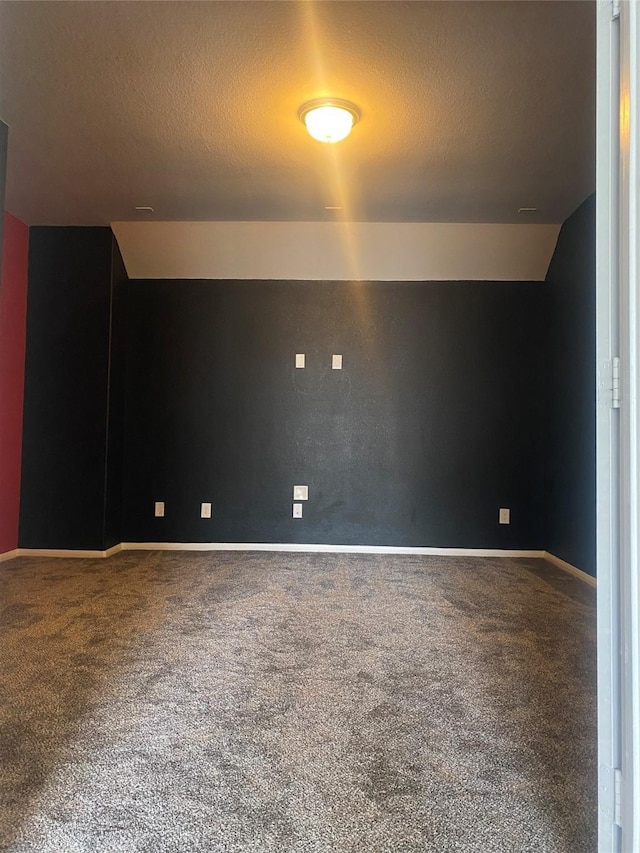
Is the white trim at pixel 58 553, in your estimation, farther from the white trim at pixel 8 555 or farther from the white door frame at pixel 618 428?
the white door frame at pixel 618 428

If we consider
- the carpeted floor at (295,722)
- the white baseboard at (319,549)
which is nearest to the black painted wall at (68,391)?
the white baseboard at (319,549)

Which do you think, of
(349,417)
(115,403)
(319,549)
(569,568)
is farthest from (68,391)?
(569,568)

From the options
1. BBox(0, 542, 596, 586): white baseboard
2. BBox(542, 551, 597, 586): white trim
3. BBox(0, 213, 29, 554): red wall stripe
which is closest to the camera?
BBox(542, 551, 597, 586): white trim

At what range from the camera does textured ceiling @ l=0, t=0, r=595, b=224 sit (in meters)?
2.37

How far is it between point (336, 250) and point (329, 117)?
183cm

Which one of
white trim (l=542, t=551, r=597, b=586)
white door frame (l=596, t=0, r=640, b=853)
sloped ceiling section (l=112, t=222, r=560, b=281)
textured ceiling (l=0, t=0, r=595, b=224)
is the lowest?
white trim (l=542, t=551, r=597, b=586)

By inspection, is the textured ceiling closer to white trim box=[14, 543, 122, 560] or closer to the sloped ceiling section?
the sloped ceiling section

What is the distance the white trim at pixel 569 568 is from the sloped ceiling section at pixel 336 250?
233cm

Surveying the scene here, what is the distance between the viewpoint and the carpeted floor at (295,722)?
1.30 meters

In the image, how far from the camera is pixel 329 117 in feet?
9.69

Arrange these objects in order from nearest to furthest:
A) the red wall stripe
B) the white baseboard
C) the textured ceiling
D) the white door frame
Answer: the white door frame
the textured ceiling
the red wall stripe
the white baseboard

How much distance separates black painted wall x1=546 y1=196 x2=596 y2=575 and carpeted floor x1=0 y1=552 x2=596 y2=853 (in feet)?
2.86

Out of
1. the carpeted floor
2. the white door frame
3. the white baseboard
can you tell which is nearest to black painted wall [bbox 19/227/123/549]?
the white baseboard

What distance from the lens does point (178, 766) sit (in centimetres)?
154
